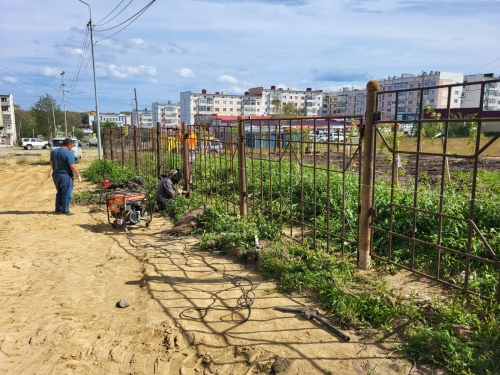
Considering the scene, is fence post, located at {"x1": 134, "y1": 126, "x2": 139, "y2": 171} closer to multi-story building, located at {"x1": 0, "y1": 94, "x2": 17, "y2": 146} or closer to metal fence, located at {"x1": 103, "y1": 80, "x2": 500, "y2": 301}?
metal fence, located at {"x1": 103, "y1": 80, "x2": 500, "y2": 301}

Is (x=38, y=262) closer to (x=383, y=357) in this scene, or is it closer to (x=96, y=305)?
(x=96, y=305)

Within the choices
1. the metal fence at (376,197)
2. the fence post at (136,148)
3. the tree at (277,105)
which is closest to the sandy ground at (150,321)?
the metal fence at (376,197)

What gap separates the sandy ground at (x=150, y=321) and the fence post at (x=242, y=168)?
116cm

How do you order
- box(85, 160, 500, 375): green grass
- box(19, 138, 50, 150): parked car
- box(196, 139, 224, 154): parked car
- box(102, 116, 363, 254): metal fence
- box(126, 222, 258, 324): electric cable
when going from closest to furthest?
1. box(85, 160, 500, 375): green grass
2. box(126, 222, 258, 324): electric cable
3. box(102, 116, 363, 254): metal fence
4. box(196, 139, 224, 154): parked car
5. box(19, 138, 50, 150): parked car

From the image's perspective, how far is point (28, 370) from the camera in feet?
11.3

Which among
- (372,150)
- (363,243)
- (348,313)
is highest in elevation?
(372,150)

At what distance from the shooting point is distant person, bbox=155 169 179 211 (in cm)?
945

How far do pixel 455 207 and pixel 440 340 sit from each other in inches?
126

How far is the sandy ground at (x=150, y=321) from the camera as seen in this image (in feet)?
11.2

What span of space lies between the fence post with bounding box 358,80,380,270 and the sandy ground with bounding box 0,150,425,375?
1.07 meters

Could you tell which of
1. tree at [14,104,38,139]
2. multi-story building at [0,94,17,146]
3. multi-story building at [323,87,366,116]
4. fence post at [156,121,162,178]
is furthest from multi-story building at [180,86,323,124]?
fence post at [156,121,162,178]

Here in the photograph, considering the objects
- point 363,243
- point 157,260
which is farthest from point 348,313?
point 157,260

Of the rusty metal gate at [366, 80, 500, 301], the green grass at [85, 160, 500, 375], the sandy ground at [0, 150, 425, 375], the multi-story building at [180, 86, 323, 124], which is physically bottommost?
the sandy ground at [0, 150, 425, 375]

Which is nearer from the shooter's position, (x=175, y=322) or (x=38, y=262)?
(x=175, y=322)
